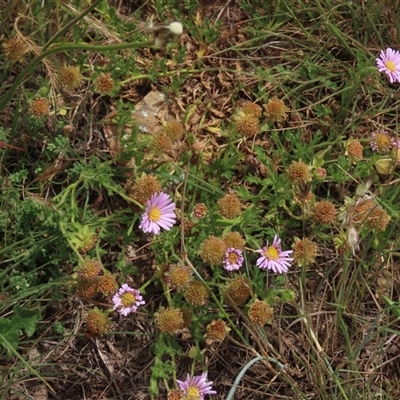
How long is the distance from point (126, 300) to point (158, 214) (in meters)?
0.33

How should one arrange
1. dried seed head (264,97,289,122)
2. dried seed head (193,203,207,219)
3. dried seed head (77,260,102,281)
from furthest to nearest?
1. dried seed head (264,97,289,122)
2. dried seed head (193,203,207,219)
3. dried seed head (77,260,102,281)

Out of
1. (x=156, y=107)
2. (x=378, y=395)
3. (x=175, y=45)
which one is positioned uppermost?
(x=175, y=45)

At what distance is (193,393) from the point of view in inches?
82.9

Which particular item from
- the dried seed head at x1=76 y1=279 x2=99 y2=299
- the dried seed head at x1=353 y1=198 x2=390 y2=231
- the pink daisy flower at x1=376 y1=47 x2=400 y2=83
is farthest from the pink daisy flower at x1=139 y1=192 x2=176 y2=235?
the pink daisy flower at x1=376 y1=47 x2=400 y2=83

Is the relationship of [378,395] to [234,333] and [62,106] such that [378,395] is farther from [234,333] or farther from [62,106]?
[62,106]

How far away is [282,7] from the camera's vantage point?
8.87 feet

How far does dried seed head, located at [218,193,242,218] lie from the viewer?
7.27ft

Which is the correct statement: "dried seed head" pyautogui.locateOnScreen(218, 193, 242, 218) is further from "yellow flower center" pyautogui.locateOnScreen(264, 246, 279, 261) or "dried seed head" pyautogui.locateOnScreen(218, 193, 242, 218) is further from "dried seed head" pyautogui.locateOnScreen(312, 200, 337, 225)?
"dried seed head" pyautogui.locateOnScreen(312, 200, 337, 225)

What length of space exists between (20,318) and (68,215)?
0.41 metres

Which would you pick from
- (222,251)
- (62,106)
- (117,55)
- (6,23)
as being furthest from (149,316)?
(6,23)

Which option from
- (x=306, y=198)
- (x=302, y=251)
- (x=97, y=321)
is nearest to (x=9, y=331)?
(x=97, y=321)

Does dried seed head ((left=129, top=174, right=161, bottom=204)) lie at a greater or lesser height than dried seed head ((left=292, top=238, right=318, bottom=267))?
greater

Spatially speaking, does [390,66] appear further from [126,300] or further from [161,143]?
[126,300]

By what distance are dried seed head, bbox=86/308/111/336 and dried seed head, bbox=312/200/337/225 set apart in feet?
2.88
